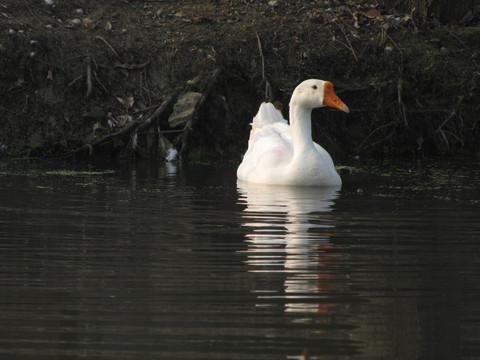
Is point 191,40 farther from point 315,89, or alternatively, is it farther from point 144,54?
point 315,89

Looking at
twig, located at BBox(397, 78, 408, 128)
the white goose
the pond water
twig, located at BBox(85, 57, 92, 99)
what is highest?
twig, located at BBox(85, 57, 92, 99)

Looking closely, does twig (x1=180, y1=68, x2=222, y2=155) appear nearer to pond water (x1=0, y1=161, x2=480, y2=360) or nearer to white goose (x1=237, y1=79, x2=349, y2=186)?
white goose (x1=237, y1=79, x2=349, y2=186)

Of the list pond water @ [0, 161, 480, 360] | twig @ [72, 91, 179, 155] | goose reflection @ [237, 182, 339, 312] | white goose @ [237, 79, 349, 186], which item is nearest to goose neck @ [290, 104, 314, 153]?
white goose @ [237, 79, 349, 186]

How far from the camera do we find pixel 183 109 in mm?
15336

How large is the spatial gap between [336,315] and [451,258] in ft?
6.46

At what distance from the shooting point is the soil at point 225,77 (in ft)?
50.9

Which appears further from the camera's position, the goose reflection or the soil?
the soil

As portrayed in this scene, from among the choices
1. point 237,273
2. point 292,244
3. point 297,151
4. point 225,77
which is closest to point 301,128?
point 297,151

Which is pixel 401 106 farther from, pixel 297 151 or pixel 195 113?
pixel 297 151

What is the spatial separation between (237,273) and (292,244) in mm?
1234

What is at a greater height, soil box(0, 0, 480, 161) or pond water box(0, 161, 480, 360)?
soil box(0, 0, 480, 161)

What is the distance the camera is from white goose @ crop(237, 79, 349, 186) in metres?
11.5

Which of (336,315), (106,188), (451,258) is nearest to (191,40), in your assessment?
(106,188)

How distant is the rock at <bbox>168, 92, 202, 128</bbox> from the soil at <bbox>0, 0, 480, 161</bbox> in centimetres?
22
